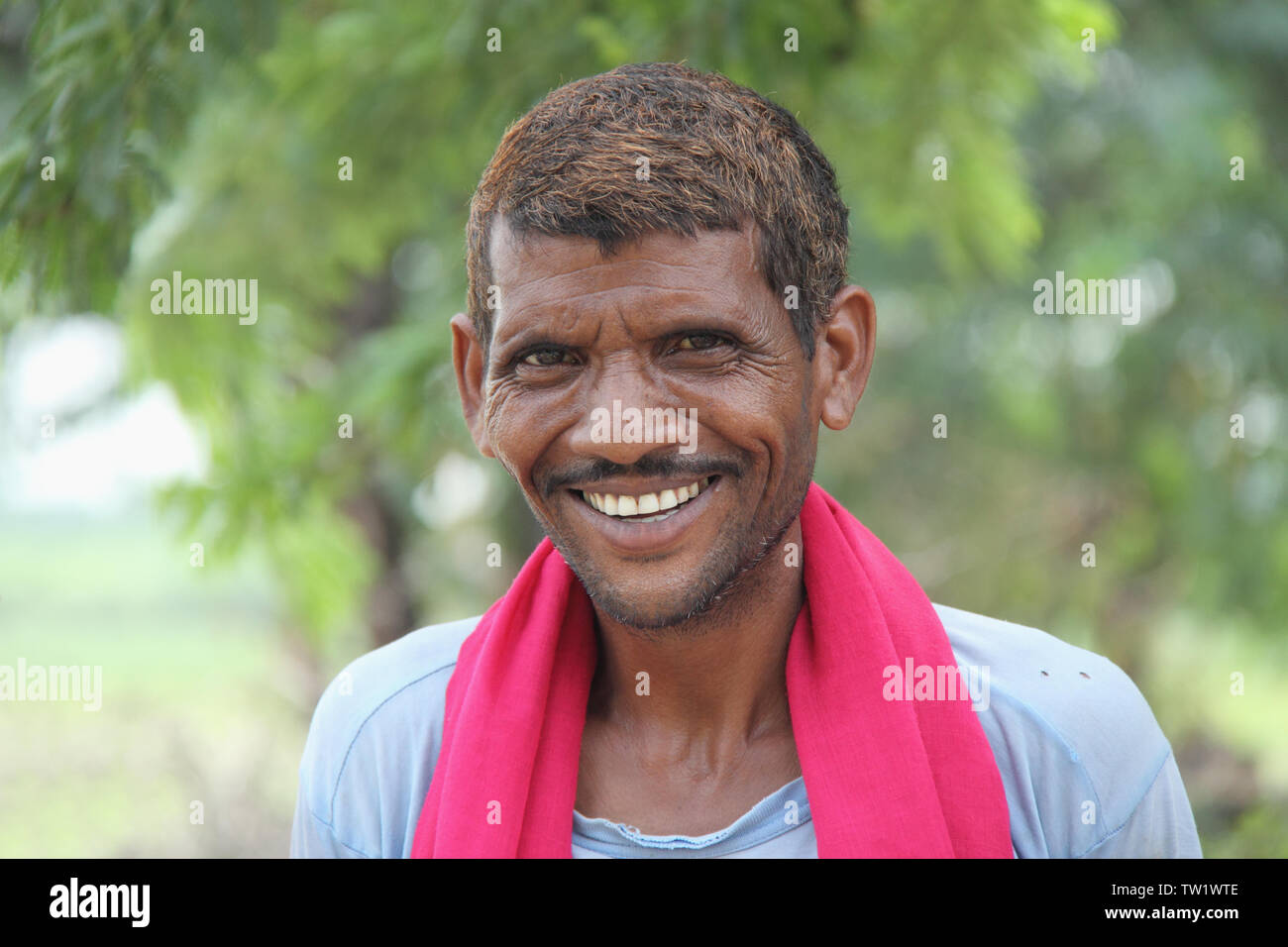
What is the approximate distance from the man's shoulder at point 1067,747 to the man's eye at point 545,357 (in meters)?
0.92

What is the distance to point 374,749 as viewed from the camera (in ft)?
7.19

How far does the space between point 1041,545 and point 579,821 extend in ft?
20.9

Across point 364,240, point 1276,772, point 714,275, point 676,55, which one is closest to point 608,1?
point 676,55

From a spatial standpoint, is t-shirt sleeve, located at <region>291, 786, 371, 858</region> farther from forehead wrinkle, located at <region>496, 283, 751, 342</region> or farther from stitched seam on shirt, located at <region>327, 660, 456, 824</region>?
forehead wrinkle, located at <region>496, 283, 751, 342</region>

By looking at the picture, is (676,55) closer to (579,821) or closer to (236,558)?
(579,821)

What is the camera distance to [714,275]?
6.41 ft

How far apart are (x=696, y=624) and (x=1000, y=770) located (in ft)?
1.90

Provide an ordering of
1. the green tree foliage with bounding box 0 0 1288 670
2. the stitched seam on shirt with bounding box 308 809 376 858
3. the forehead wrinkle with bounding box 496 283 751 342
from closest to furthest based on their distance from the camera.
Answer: the forehead wrinkle with bounding box 496 283 751 342, the stitched seam on shirt with bounding box 308 809 376 858, the green tree foliage with bounding box 0 0 1288 670

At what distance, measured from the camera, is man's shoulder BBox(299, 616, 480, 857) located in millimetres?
2160

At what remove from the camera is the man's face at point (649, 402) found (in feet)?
6.37

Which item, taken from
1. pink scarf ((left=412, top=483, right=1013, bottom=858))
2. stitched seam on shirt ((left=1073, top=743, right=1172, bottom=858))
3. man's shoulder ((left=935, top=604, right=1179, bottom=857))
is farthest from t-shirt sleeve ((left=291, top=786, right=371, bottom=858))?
stitched seam on shirt ((left=1073, top=743, right=1172, bottom=858))

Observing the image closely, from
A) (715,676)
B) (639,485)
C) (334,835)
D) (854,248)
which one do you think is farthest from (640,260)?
(854,248)

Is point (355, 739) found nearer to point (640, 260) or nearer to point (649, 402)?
point (649, 402)

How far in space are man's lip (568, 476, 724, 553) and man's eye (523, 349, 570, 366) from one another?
0.24 metres
